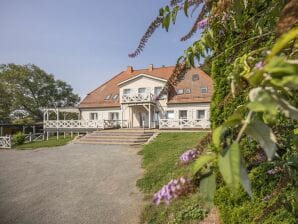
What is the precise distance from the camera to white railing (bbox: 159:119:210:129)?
23078 mm

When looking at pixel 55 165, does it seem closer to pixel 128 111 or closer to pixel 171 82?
pixel 171 82

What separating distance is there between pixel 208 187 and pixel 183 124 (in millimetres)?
23706

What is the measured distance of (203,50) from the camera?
1.51 metres

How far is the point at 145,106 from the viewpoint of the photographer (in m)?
26.8

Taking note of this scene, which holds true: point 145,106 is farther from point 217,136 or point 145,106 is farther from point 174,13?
point 217,136

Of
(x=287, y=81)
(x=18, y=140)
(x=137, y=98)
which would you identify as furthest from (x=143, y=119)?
(x=287, y=81)

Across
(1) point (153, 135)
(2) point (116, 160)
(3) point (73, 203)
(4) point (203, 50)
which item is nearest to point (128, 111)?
(1) point (153, 135)

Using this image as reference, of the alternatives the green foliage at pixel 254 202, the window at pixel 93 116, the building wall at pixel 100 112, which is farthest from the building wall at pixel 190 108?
the green foliage at pixel 254 202

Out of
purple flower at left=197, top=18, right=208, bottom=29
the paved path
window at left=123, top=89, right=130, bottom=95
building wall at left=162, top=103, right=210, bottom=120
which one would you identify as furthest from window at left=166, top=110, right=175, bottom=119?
purple flower at left=197, top=18, right=208, bottom=29

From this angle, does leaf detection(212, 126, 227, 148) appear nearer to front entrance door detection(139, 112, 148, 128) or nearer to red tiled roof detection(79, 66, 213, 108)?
red tiled roof detection(79, 66, 213, 108)

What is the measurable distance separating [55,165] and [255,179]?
10.9m

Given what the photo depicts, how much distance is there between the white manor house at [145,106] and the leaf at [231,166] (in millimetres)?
23153

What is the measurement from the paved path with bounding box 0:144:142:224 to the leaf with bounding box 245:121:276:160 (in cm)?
566

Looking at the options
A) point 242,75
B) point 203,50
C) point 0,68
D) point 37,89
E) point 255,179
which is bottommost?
point 255,179
